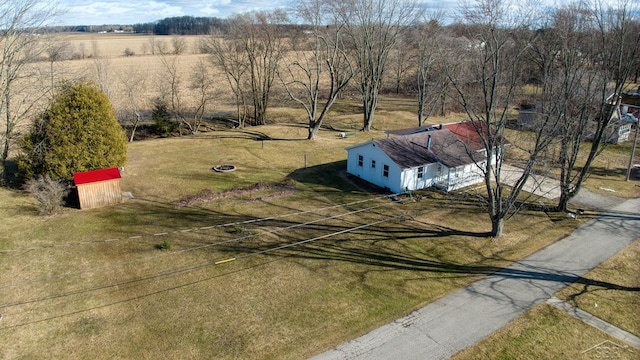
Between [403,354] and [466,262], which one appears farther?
[466,262]

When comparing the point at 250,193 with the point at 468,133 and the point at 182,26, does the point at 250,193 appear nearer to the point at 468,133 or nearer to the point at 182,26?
the point at 468,133

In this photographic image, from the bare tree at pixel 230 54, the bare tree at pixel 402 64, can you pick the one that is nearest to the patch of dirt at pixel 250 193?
the bare tree at pixel 230 54

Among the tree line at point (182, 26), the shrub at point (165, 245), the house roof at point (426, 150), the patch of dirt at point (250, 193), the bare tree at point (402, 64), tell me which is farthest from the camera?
the tree line at point (182, 26)

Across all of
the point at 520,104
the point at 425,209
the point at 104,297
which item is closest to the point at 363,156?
the point at 425,209

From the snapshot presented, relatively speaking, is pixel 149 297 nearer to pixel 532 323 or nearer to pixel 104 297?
pixel 104 297

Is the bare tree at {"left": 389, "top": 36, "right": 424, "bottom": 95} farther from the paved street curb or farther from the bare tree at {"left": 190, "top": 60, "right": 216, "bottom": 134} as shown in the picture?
the paved street curb

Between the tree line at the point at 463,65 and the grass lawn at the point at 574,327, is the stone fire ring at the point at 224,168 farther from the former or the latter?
the grass lawn at the point at 574,327

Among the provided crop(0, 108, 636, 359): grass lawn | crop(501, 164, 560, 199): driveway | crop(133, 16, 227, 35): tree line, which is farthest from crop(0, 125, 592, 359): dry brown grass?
crop(133, 16, 227, 35): tree line
